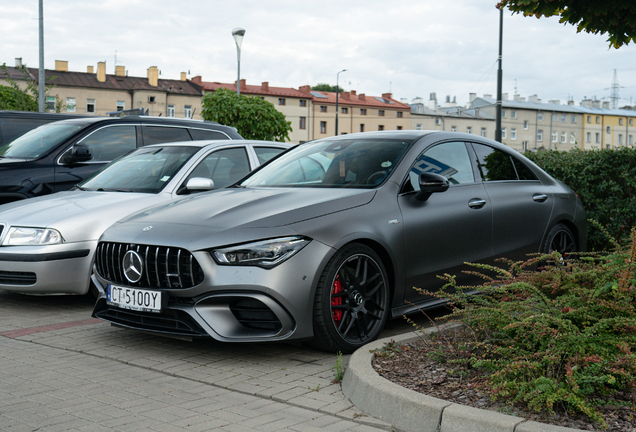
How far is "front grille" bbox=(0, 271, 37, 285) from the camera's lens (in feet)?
20.0

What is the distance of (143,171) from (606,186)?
5582mm

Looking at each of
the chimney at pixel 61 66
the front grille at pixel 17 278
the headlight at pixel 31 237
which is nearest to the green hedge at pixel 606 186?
the headlight at pixel 31 237

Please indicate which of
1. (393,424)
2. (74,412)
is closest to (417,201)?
(393,424)

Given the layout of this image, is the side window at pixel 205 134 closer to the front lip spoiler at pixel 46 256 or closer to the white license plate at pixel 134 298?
the front lip spoiler at pixel 46 256

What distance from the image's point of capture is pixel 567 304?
3.85 m

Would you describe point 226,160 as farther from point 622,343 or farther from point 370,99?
point 370,99

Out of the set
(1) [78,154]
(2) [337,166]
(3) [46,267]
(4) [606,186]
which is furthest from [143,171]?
(4) [606,186]

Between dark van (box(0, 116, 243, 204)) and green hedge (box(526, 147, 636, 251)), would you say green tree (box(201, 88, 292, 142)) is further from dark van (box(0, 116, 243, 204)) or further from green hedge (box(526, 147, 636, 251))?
green hedge (box(526, 147, 636, 251))

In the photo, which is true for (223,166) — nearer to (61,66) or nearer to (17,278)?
(17,278)

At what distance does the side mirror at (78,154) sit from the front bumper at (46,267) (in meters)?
1.98

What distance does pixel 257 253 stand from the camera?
4293mm

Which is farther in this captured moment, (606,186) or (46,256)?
(606,186)

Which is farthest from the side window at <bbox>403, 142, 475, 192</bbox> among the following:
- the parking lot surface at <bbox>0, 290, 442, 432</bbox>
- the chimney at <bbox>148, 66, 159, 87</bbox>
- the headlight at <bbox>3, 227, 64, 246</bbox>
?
the chimney at <bbox>148, 66, 159, 87</bbox>

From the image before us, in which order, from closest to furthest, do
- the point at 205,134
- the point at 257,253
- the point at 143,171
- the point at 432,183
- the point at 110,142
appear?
the point at 257,253
the point at 432,183
the point at 143,171
the point at 110,142
the point at 205,134
